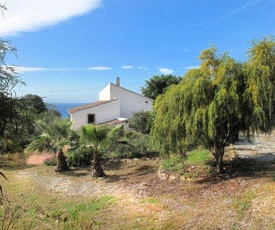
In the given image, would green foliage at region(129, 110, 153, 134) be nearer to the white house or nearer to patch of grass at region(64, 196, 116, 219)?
the white house

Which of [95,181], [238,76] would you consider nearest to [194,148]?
[95,181]

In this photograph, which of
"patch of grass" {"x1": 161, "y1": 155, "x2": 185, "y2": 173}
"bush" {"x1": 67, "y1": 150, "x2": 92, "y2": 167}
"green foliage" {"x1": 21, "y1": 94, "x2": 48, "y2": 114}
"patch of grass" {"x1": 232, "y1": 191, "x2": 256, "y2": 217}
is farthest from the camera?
"bush" {"x1": 67, "y1": 150, "x2": 92, "y2": 167}

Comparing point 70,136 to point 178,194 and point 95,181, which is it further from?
point 178,194

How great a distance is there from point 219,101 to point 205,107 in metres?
0.58

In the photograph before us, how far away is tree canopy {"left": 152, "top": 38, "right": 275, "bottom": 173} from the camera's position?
875 centimetres

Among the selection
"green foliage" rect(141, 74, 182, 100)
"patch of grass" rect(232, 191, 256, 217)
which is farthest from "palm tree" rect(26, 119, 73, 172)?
"green foliage" rect(141, 74, 182, 100)

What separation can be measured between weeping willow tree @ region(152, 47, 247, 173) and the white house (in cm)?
1617

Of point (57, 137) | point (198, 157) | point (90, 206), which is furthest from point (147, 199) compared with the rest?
point (57, 137)

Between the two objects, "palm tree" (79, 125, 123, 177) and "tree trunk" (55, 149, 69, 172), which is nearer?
Answer: "palm tree" (79, 125, 123, 177)

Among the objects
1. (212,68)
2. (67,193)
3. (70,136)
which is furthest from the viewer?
(70,136)

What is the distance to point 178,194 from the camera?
9438 mm

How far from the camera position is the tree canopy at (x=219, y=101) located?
8.75 m

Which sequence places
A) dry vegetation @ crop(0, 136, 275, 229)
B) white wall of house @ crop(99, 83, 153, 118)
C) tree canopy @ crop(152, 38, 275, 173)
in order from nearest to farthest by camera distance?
dry vegetation @ crop(0, 136, 275, 229) → tree canopy @ crop(152, 38, 275, 173) → white wall of house @ crop(99, 83, 153, 118)

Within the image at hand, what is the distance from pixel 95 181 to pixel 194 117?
6.16 meters
